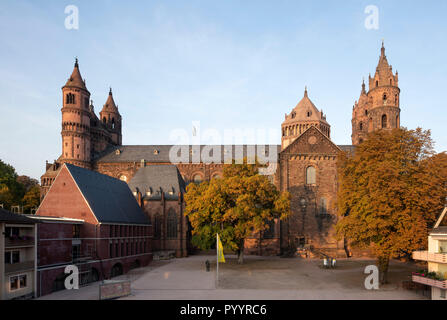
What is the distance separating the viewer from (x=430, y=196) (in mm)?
32281

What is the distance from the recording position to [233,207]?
4644 cm

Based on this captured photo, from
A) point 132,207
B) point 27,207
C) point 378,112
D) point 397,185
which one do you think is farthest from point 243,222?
point 27,207

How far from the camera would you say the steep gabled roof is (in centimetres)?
3972

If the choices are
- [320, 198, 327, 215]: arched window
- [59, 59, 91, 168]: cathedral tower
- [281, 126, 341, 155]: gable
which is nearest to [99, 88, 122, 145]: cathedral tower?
[59, 59, 91, 168]: cathedral tower

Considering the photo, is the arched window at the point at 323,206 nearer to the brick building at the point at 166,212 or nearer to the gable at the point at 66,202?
the brick building at the point at 166,212

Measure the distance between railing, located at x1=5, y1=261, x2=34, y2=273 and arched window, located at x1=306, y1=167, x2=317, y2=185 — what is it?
147ft

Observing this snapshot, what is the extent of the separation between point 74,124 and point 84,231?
48215 mm

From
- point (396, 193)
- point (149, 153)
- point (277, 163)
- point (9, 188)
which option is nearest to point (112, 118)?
point (149, 153)

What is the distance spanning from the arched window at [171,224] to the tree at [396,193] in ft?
107

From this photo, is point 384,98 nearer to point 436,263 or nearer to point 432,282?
point 436,263
